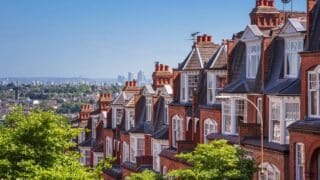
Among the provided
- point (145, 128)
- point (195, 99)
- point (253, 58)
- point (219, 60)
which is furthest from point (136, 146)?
point (253, 58)

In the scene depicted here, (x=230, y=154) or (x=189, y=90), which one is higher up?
(x=189, y=90)

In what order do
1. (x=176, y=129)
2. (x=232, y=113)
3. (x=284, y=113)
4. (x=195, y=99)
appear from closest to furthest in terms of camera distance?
(x=284, y=113) < (x=232, y=113) < (x=195, y=99) < (x=176, y=129)

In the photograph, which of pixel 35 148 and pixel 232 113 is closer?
pixel 35 148

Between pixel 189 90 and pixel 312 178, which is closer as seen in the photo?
pixel 312 178

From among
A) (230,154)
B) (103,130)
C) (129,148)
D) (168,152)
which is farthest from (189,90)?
(103,130)

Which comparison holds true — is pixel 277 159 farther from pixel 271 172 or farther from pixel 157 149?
pixel 157 149

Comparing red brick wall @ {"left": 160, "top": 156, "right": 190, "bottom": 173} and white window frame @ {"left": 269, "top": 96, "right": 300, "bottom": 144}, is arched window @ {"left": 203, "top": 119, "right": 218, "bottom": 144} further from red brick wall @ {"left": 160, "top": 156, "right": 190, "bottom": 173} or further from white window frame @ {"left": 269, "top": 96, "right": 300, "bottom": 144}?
white window frame @ {"left": 269, "top": 96, "right": 300, "bottom": 144}

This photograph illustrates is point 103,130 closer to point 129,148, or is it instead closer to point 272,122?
point 129,148

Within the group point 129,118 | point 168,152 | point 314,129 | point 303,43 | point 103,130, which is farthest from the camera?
point 103,130

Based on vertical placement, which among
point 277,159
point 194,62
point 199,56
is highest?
point 199,56
